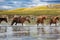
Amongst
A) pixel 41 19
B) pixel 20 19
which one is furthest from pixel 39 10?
pixel 20 19

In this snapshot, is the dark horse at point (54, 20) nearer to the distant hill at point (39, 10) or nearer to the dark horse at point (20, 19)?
the distant hill at point (39, 10)

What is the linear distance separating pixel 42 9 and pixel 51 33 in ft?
0.83

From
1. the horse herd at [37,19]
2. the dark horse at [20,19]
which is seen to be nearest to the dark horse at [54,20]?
the horse herd at [37,19]

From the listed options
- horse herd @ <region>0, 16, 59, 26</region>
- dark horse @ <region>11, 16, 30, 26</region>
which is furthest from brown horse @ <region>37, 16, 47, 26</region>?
dark horse @ <region>11, 16, 30, 26</region>

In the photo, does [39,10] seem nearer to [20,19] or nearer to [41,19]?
[41,19]

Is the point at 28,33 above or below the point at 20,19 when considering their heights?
below

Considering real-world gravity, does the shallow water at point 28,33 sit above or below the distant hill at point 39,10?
below

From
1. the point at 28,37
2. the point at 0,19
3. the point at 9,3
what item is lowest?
the point at 28,37

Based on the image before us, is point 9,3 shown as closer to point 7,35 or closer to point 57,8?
point 7,35

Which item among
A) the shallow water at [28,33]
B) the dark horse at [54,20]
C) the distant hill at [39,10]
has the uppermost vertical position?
the distant hill at [39,10]

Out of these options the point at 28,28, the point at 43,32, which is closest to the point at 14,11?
the point at 28,28

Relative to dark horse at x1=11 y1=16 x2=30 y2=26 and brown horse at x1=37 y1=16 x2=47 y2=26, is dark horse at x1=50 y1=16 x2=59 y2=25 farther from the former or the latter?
dark horse at x1=11 y1=16 x2=30 y2=26

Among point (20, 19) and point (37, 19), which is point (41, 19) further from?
point (20, 19)

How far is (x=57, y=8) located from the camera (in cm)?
222
